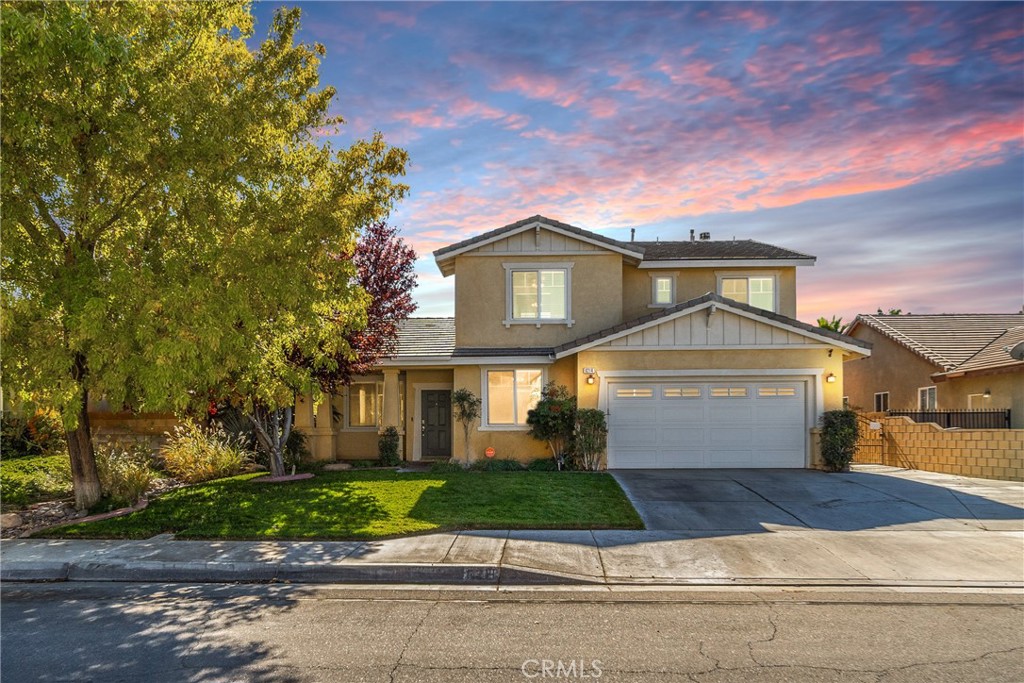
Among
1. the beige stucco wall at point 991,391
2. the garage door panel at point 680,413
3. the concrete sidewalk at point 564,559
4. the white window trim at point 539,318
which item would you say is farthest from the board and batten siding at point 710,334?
the beige stucco wall at point 991,391

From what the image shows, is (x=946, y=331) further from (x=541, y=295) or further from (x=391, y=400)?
(x=391, y=400)

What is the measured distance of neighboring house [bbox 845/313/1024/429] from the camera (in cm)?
1903

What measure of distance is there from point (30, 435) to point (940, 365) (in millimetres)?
27719

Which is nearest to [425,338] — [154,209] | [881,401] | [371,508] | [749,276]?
[371,508]

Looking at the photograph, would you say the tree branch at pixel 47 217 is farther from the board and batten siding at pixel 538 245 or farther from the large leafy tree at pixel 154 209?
the board and batten siding at pixel 538 245

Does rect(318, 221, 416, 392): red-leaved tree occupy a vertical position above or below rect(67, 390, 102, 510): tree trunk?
above

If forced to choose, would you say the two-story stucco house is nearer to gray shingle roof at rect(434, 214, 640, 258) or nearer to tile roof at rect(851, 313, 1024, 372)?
gray shingle roof at rect(434, 214, 640, 258)

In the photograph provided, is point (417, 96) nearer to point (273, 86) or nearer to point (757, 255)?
point (273, 86)

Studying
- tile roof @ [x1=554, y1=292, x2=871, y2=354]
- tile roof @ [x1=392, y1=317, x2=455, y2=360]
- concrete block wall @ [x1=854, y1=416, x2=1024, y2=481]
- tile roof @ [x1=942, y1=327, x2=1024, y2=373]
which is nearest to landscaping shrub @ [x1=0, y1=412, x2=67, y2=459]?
tile roof @ [x1=392, y1=317, x2=455, y2=360]

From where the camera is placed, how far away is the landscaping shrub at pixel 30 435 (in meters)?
17.5

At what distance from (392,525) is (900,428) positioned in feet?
48.9

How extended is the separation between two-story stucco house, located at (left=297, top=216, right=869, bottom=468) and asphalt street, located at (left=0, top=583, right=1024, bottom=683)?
868 centimetres

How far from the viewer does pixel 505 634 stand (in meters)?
5.98

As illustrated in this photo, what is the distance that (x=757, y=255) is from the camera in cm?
1864
